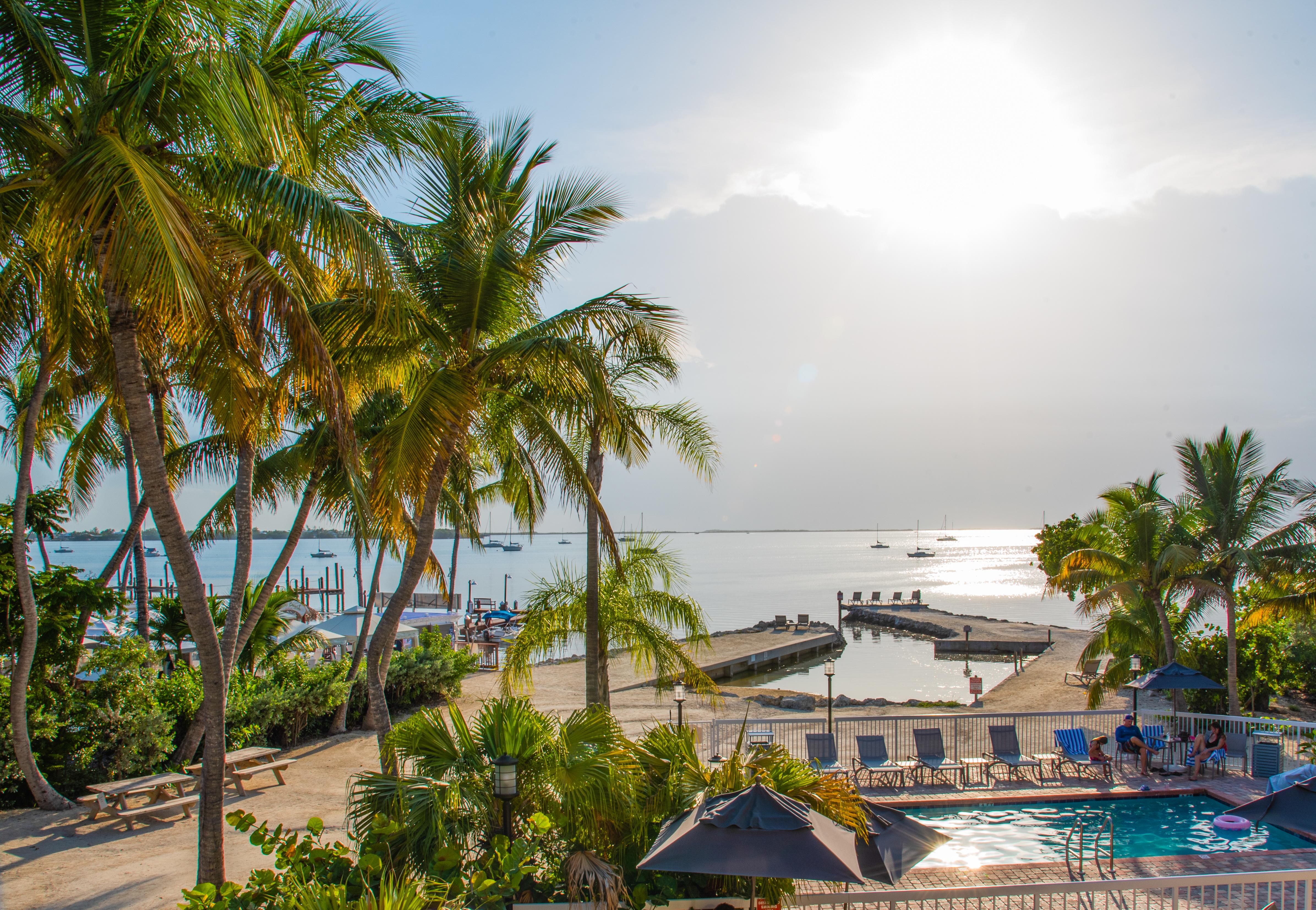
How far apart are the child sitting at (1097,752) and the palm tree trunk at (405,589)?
12.0 m

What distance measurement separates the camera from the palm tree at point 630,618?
12.8 metres

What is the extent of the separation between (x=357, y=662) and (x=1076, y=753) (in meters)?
14.6

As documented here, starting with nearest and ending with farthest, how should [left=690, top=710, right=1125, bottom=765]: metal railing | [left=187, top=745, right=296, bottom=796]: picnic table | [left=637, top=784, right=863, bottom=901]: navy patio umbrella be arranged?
[left=637, top=784, right=863, bottom=901]: navy patio umbrella
[left=187, top=745, right=296, bottom=796]: picnic table
[left=690, top=710, right=1125, bottom=765]: metal railing

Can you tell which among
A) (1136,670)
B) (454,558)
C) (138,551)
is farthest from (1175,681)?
(454,558)

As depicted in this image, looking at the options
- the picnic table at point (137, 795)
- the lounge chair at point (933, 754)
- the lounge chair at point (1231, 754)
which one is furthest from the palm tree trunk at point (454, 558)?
the lounge chair at point (1231, 754)

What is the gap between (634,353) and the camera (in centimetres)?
1325

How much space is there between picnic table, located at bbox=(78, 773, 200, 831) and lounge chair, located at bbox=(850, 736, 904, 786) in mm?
10305

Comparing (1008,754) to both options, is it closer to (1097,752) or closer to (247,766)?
(1097,752)

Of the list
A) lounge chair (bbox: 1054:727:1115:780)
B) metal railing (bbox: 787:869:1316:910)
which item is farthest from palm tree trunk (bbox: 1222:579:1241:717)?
metal railing (bbox: 787:869:1316:910)

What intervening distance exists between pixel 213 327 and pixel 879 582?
137 m

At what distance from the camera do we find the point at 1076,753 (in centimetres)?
1448

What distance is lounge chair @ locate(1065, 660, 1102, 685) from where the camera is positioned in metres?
26.5

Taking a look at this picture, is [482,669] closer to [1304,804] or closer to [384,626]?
[384,626]

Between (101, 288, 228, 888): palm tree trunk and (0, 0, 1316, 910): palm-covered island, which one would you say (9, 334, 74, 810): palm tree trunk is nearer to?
(0, 0, 1316, 910): palm-covered island
